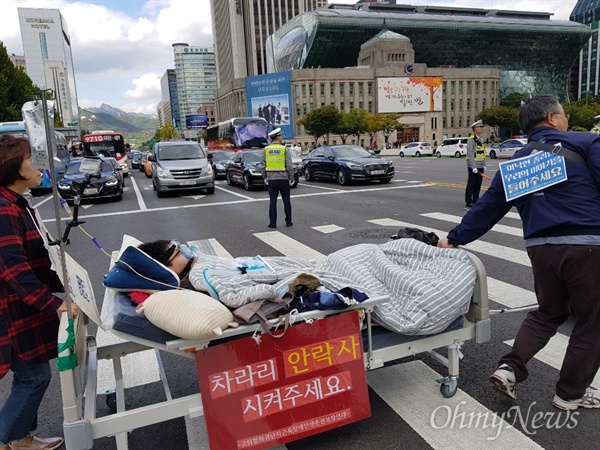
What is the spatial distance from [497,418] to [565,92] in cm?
14103

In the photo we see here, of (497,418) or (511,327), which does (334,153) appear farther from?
(497,418)

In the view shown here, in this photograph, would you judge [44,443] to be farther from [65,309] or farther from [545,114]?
[545,114]

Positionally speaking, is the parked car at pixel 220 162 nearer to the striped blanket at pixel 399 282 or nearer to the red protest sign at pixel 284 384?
the striped blanket at pixel 399 282

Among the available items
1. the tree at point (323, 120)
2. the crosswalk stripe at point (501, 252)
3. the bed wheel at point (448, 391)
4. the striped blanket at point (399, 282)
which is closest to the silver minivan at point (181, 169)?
the crosswalk stripe at point (501, 252)

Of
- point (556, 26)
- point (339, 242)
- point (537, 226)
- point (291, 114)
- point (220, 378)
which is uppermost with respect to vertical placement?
point (556, 26)

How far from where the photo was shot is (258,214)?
40.4 ft

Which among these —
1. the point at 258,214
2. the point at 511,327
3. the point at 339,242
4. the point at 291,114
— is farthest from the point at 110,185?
the point at 291,114

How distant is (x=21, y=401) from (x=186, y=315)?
115 centimetres

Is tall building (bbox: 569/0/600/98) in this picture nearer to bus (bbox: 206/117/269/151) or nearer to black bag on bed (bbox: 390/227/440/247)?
bus (bbox: 206/117/269/151)

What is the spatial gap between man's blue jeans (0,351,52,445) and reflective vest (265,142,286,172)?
788 centimetres

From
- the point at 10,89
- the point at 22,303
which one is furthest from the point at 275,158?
the point at 10,89

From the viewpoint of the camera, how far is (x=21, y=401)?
2668mm

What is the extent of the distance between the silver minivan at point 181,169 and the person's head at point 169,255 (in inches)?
558

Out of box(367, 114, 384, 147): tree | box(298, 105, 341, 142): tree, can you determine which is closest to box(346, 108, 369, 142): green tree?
box(367, 114, 384, 147): tree
